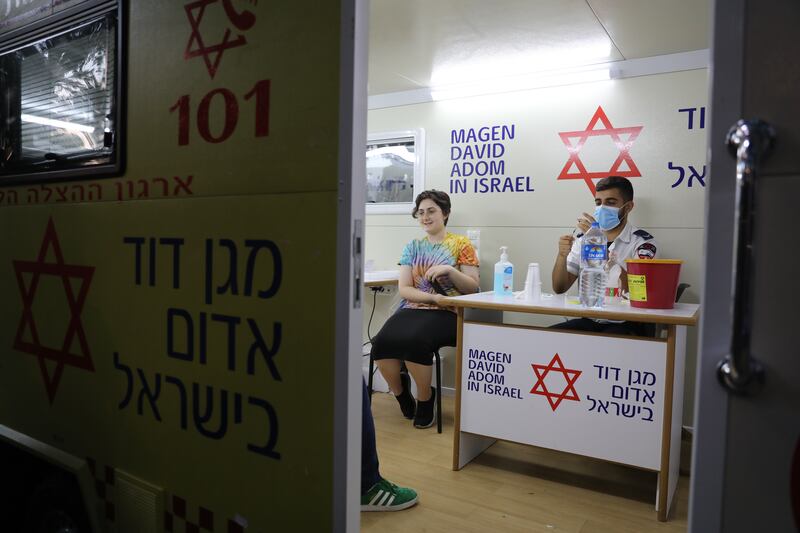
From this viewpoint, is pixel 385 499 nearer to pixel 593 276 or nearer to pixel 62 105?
pixel 593 276

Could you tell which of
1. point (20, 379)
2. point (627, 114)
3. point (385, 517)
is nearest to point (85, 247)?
point (20, 379)

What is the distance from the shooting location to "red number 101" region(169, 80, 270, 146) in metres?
1.21

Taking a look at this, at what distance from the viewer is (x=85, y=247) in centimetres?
158

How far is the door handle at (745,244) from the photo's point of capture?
2.35ft

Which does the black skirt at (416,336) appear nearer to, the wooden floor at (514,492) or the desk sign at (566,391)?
the wooden floor at (514,492)

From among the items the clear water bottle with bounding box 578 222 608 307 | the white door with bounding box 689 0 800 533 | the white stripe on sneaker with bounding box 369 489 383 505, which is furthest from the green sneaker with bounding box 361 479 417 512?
A: the white door with bounding box 689 0 800 533

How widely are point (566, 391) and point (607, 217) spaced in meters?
1.28

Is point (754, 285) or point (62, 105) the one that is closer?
point (754, 285)

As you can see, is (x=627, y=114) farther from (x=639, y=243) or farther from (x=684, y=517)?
(x=684, y=517)

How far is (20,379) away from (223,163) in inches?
45.6

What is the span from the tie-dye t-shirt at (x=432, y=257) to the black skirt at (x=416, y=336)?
180mm

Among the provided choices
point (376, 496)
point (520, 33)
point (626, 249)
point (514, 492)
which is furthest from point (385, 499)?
point (520, 33)

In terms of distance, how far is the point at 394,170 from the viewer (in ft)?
15.6

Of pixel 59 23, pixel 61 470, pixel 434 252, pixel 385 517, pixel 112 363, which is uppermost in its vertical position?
pixel 59 23
